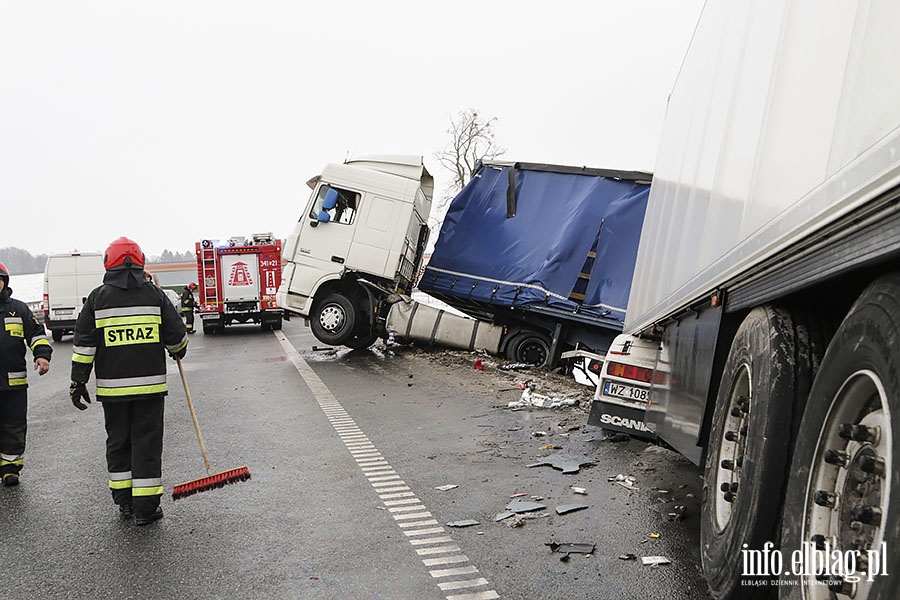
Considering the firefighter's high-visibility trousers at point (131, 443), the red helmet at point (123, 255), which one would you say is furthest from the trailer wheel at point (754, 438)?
the red helmet at point (123, 255)

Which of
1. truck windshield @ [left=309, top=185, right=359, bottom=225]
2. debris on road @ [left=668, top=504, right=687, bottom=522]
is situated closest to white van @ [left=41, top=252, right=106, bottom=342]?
truck windshield @ [left=309, top=185, right=359, bottom=225]

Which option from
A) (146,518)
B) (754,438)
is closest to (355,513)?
(146,518)

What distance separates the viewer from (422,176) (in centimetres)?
1549

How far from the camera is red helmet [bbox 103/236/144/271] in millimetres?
5051

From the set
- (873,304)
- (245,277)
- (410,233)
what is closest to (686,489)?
(873,304)

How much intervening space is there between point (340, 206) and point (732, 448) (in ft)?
38.7

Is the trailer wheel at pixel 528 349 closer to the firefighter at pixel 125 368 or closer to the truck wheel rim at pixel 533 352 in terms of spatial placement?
the truck wheel rim at pixel 533 352

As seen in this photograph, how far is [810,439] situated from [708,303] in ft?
5.28

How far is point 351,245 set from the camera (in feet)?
46.7

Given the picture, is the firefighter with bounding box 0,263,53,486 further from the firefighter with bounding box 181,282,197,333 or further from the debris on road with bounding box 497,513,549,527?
the firefighter with bounding box 181,282,197,333

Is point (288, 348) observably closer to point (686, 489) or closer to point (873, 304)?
point (686, 489)

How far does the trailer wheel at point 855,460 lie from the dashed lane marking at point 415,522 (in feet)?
5.65

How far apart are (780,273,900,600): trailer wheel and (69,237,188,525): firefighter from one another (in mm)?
3952

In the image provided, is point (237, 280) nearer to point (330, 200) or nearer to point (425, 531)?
point (330, 200)
